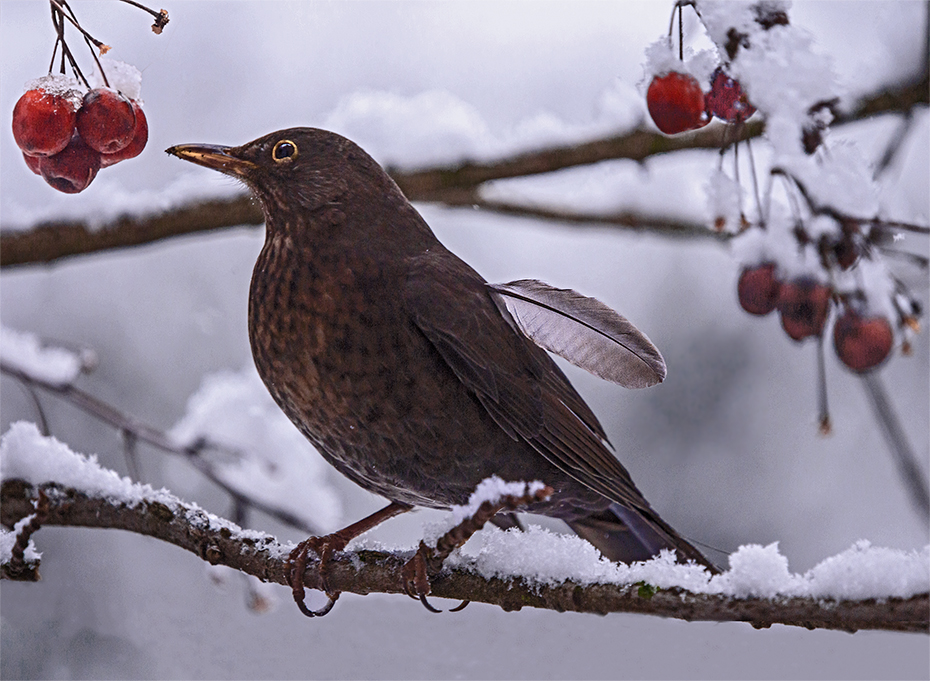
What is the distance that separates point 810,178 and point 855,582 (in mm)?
476

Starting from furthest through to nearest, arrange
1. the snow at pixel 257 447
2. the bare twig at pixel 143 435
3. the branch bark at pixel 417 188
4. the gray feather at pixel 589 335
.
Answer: the snow at pixel 257 447, the branch bark at pixel 417 188, the bare twig at pixel 143 435, the gray feather at pixel 589 335

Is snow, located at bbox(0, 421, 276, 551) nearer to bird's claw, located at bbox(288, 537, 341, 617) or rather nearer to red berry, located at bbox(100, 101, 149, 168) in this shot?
bird's claw, located at bbox(288, 537, 341, 617)

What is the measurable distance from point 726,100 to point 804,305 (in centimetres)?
30

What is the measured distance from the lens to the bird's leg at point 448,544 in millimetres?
878

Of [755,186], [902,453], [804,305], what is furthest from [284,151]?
[902,453]

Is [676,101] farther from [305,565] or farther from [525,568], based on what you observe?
[305,565]

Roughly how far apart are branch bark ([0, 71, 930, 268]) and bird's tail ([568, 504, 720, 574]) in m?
0.67

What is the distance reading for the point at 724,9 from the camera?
1.12 meters

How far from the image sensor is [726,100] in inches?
49.1

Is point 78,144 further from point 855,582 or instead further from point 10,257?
point 855,582

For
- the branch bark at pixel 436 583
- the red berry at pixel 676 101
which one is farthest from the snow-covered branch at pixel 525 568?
the red berry at pixel 676 101

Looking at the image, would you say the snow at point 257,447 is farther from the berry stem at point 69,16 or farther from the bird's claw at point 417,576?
the berry stem at point 69,16

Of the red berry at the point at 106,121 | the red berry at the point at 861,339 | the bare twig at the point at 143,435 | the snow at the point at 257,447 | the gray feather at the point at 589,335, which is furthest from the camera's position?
the snow at the point at 257,447

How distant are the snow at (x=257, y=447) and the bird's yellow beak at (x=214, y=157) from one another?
0.82m
